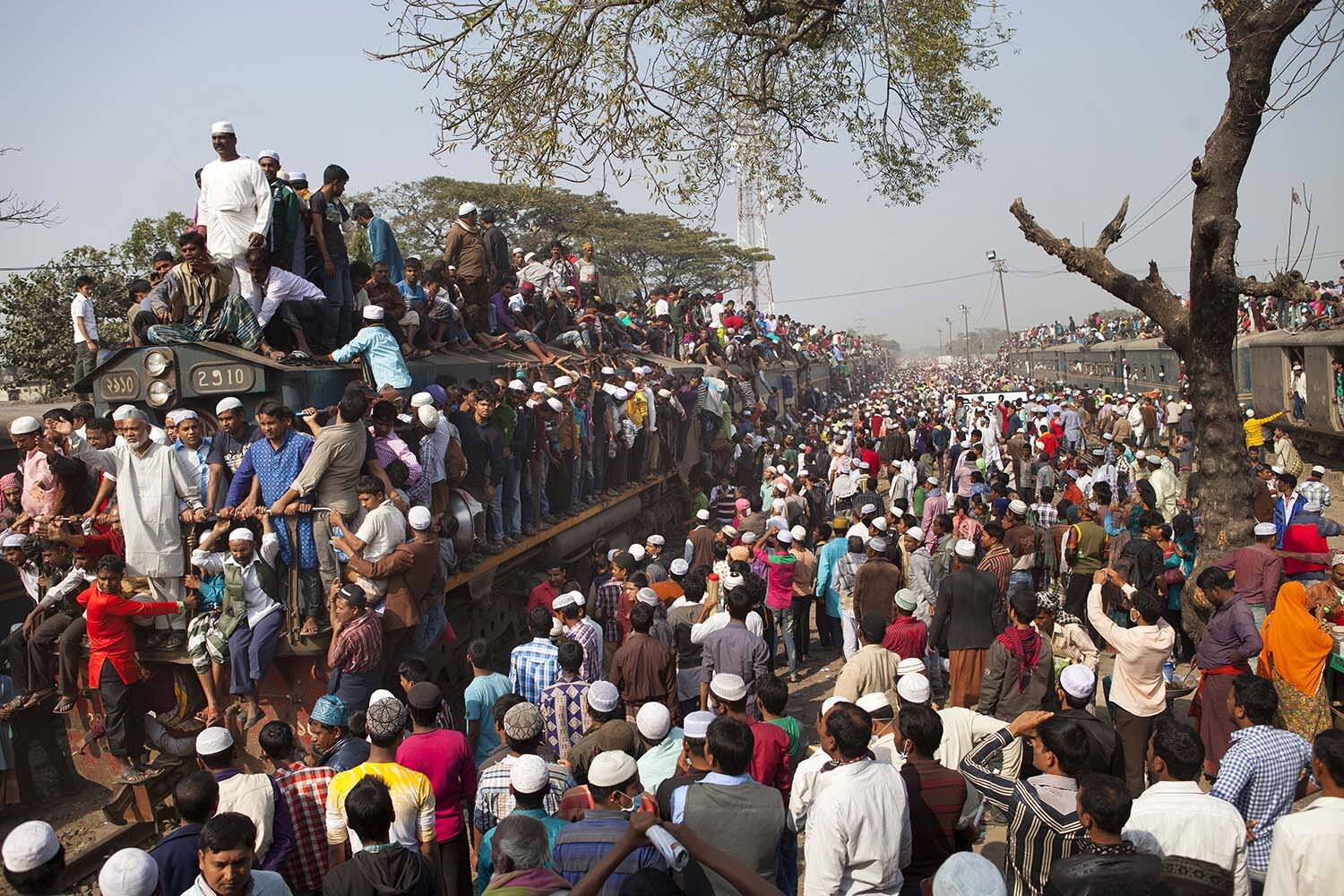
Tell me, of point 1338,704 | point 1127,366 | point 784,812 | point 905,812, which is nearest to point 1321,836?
point 905,812

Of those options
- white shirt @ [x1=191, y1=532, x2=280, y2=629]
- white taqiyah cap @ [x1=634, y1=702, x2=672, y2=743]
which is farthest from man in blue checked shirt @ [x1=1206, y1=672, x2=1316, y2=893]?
white shirt @ [x1=191, y1=532, x2=280, y2=629]

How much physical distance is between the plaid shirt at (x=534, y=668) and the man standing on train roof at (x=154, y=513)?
98.3 inches

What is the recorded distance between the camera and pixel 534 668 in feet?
20.3

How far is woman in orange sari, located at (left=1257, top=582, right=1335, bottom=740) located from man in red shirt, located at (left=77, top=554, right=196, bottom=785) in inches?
270

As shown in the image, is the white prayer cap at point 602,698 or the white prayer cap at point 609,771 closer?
the white prayer cap at point 609,771

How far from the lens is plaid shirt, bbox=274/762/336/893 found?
4457 mm

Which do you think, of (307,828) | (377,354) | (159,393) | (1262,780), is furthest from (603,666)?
(1262,780)

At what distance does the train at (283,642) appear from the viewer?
22.7 ft

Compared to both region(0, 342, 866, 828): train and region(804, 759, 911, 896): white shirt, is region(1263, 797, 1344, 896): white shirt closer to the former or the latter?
region(804, 759, 911, 896): white shirt

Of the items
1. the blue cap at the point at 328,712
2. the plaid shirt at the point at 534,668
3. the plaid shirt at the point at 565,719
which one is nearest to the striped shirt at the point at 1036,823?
the plaid shirt at the point at 565,719

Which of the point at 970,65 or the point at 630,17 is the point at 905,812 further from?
the point at 970,65

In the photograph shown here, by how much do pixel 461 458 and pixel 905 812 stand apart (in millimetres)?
5396

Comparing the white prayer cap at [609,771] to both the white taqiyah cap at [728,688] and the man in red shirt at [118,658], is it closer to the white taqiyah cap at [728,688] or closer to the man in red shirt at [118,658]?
the white taqiyah cap at [728,688]

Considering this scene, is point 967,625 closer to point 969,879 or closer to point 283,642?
point 969,879
